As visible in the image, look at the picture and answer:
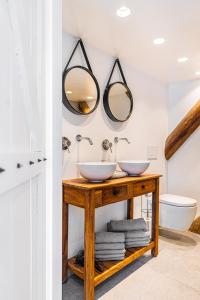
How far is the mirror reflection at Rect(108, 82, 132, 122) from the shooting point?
85.7 inches

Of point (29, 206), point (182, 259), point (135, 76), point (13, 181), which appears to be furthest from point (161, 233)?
point (13, 181)

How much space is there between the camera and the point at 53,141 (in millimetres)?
897

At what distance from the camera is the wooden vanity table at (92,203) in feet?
4.71

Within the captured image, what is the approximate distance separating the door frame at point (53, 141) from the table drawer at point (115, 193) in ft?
2.12

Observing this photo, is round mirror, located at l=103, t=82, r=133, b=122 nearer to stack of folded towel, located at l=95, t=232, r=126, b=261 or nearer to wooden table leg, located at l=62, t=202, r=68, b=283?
wooden table leg, located at l=62, t=202, r=68, b=283

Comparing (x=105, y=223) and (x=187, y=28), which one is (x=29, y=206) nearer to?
(x=105, y=223)

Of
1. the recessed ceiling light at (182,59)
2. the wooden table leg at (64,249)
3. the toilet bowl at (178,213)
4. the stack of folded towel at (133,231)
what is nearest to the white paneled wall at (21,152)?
the wooden table leg at (64,249)

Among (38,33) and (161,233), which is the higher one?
(38,33)


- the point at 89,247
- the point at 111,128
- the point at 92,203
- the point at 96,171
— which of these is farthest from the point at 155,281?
the point at 111,128

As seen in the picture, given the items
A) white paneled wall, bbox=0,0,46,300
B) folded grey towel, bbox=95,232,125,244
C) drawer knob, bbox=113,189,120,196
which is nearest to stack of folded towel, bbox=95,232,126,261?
folded grey towel, bbox=95,232,125,244

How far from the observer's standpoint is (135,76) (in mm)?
2535

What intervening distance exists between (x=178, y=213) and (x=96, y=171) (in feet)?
4.16

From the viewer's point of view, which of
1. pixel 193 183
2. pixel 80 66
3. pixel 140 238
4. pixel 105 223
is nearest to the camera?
pixel 80 66

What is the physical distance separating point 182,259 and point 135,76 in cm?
210
